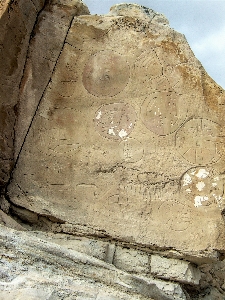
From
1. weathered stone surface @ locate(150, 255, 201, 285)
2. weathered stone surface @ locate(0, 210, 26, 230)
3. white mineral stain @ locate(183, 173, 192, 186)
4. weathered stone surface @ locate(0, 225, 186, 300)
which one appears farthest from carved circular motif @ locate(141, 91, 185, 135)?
weathered stone surface @ locate(0, 225, 186, 300)

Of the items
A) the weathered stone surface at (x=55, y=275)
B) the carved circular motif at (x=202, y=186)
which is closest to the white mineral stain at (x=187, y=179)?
the carved circular motif at (x=202, y=186)

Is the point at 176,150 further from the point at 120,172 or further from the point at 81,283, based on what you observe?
the point at 81,283

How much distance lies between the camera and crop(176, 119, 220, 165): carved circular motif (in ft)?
13.3

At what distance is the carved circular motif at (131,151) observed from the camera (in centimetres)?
416

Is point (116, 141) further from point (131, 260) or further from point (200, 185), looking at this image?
point (131, 260)

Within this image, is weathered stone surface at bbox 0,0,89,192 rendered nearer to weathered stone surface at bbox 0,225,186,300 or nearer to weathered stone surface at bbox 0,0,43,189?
weathered stone surface at bbox 0,0,43,189

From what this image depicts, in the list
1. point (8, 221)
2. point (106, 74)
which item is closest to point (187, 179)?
point (106, 74)

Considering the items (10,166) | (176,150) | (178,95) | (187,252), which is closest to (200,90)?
(178,95)

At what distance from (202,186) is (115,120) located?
955 millimetres

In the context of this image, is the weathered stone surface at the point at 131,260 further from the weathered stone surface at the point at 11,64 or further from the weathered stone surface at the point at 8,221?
the weathered stone surface at the point at 11,64

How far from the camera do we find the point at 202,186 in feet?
13.1

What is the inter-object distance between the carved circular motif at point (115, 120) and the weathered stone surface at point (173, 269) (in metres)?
1.10

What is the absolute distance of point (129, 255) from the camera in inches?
156

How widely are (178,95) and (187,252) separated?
1.34m
